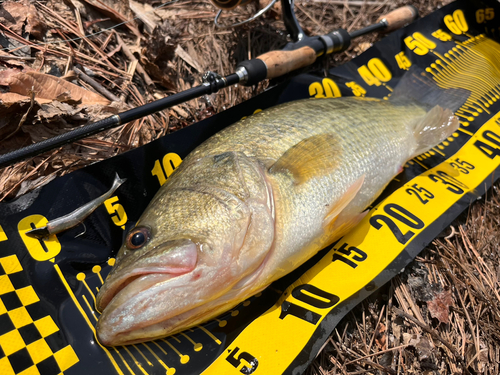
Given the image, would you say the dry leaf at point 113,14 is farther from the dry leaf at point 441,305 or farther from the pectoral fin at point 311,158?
Result: the dry leaf at point 441,305

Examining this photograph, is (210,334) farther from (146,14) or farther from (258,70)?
(146,14)

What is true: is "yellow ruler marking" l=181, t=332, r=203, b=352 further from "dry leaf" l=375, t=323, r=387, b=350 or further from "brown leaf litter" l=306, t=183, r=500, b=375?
"dry leaf" l=375, t=323, r=387, b=350

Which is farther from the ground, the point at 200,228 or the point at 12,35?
the point at 12,35

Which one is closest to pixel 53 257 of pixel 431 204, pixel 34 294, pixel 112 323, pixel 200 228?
pixel 34 294

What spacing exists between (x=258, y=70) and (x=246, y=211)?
1389mm

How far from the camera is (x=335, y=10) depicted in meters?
4.29

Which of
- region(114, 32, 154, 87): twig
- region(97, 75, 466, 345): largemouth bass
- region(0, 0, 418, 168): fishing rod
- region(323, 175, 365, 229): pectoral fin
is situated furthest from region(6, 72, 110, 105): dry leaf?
region(323, 175, 365, 229): pectoral fin

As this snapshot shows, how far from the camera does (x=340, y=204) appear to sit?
2.12 metres

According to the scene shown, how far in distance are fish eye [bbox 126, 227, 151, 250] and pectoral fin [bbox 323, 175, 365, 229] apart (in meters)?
1.02

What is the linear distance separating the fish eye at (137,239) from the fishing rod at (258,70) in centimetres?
70

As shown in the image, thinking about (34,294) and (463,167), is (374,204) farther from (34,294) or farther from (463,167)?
(34,294)

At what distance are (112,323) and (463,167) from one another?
2.84 metres

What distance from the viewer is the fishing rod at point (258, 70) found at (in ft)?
6.36

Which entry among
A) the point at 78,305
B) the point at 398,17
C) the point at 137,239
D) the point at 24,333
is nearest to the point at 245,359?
the point at 137,239
